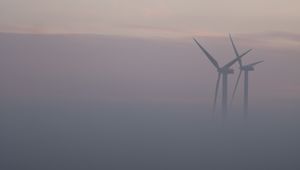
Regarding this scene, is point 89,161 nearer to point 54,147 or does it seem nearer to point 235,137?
point 54,147

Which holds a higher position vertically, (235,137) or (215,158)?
(235,137)

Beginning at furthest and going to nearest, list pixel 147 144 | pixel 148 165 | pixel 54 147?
1. pixel 147 144
2. pixel 54 147
3. pixel 148 165

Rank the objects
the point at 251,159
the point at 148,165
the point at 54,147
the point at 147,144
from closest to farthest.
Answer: the point at 148,165 → the point at 251,159 → the point at 54,147 → the point at 147,144

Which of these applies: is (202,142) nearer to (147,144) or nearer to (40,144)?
(147,144)

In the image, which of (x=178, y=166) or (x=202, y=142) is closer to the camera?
(x=178, y=166)

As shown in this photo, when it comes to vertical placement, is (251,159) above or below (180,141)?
below

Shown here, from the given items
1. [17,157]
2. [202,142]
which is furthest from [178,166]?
[202,142]

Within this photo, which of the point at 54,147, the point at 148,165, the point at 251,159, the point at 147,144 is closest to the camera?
the point at 148,165

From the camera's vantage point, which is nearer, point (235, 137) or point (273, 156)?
point (273, 156)

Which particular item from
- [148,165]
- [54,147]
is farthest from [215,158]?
[54,147]
